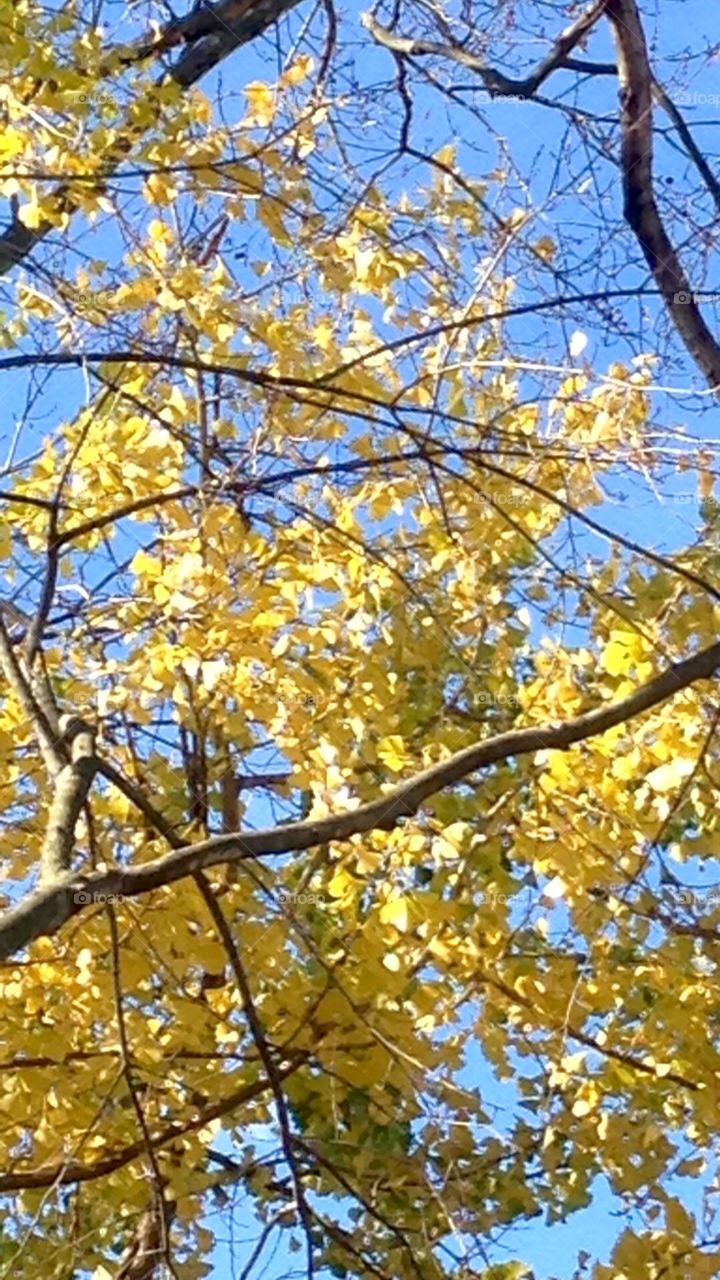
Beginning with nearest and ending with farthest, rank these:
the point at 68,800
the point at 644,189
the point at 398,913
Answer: the point at 68,800 < the point at 398,913 < the point at 644,189

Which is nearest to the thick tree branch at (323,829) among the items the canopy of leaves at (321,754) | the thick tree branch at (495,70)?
the canopy of leaves at (321,754)

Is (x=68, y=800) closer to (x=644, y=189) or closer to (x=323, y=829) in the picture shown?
(x=323, y=829)

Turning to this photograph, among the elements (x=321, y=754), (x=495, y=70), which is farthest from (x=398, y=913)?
(x=495, y=70)

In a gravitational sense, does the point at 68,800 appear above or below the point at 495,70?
below

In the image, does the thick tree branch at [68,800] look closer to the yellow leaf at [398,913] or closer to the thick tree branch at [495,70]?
the yellow leaf at [398,913]

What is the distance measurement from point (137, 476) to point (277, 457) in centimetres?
25

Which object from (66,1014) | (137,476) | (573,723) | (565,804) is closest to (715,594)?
(573,723)

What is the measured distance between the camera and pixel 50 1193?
2.91 metres

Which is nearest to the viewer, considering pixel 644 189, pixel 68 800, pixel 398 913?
pixel 68 800

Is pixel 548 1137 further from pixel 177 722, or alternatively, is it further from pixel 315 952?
pixel 177 722

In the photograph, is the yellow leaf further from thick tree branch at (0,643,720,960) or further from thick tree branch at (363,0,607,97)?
thick tree branch at (363,0,607,97)

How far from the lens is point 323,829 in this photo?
2.39 m

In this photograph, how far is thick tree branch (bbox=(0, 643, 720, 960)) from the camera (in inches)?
82.2

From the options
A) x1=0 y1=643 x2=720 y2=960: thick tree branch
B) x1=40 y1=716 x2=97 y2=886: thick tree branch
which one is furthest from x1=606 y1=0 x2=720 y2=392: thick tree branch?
x1=40 y1=716 x2=97 y2=886: thick tree branch
